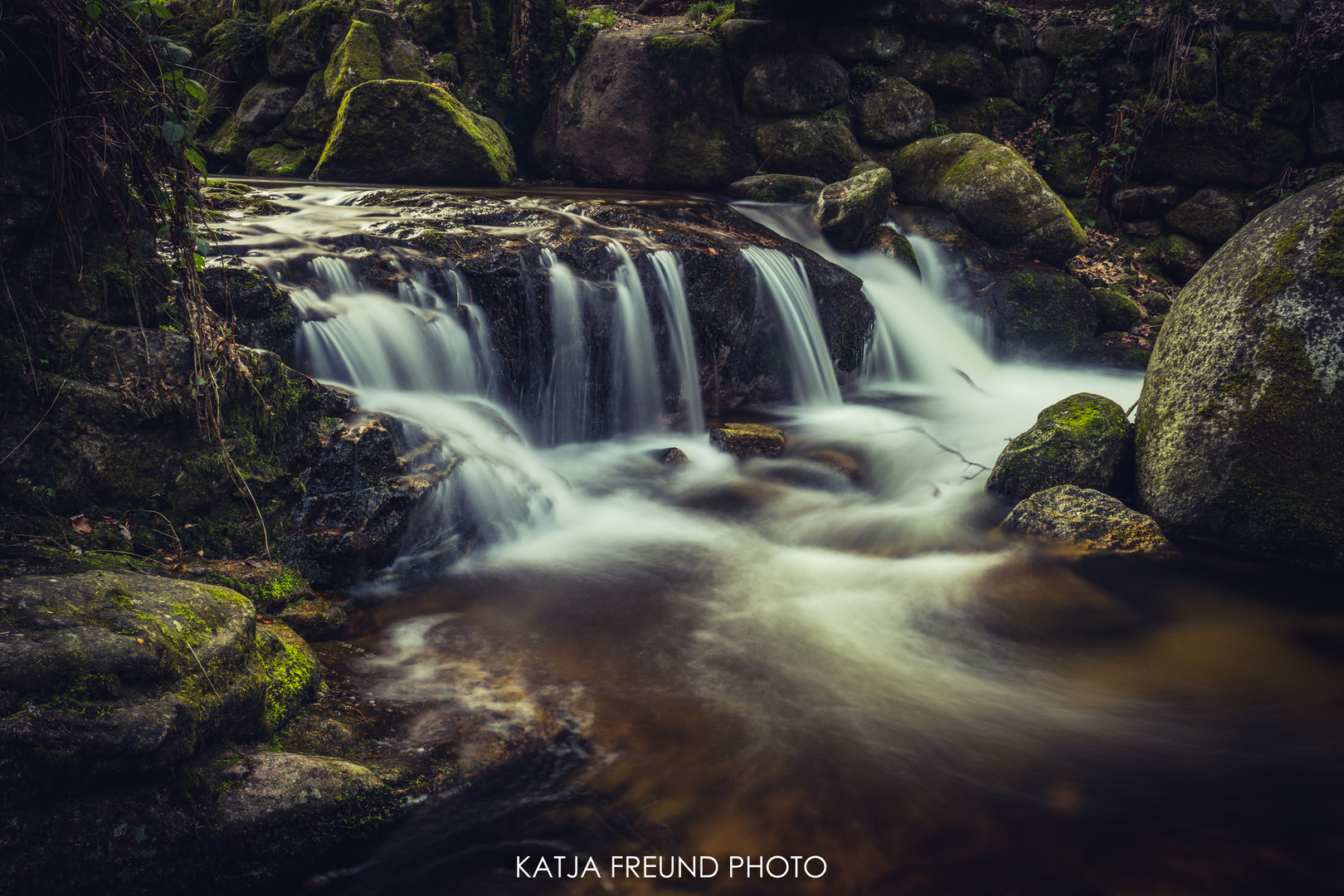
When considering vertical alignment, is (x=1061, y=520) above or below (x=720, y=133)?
below

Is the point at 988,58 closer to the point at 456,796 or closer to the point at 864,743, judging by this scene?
the point at 864,743

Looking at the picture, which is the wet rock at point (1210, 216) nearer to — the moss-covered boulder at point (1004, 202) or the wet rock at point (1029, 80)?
the moss-covered boulder at point (1004, 202)

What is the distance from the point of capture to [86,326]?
133 inches

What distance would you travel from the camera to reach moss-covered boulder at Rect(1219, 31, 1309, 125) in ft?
34.5

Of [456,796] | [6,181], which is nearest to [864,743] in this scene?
[456,796]

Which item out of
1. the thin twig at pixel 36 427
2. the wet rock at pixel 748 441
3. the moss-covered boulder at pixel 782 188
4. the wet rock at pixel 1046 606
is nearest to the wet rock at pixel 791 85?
the moss-covered boulder at pixel 782 188

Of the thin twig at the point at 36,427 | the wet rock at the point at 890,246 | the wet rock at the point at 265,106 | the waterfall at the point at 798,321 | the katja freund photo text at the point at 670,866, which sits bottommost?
the katja freund photo text at the point at 670,866

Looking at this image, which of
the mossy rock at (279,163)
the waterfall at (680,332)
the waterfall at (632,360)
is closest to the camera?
the waterfall at (632,360)

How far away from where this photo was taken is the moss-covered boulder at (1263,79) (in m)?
10.5

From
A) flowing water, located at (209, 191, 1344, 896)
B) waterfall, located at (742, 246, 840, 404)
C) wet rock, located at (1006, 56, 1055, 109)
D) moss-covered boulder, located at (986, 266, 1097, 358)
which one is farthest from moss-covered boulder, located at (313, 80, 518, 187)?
wet rock, located at (1006, 56, 1055, 109)

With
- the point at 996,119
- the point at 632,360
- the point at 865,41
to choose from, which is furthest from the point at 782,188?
the point at 632,360

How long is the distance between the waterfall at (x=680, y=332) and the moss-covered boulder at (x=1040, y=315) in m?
5.12

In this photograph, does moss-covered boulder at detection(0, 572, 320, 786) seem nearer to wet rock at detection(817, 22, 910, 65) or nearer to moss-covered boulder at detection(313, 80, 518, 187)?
moss-covered boulder at detection(313, 80, 518, 187)

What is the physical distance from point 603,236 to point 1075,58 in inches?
382
